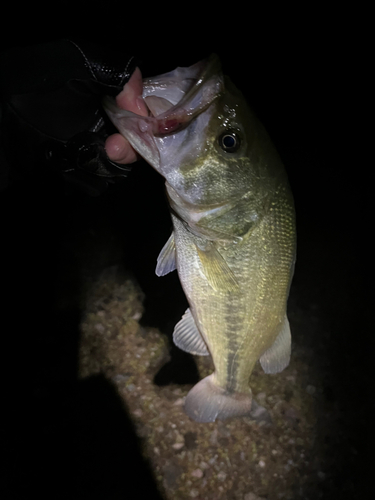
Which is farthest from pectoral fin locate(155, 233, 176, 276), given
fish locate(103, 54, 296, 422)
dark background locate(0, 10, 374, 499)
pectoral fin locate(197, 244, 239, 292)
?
dark background locate(0, 10, 374, 499)

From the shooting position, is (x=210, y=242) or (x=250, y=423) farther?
(x=250, y=423)

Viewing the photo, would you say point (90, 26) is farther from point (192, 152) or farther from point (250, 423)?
point (250, 423)

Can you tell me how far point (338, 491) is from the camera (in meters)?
2.31

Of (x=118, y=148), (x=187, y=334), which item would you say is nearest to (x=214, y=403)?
(x=187, y=334)

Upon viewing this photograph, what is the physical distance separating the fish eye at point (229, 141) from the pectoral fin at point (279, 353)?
90 centimetres

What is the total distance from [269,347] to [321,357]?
4.50 feet

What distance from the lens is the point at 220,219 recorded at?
4.42 feet

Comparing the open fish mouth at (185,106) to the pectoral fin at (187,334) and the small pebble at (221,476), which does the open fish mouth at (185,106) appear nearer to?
the pectoral fin at (187,334)

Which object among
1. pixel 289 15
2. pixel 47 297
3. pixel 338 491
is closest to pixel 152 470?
pixel 338 491

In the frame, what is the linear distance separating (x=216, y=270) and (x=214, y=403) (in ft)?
2.48

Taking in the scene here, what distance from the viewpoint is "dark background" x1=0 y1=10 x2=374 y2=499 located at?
2.31 meters

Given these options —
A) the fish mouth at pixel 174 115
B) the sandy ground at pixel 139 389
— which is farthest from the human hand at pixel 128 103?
the sandy ground at pixel 139 389

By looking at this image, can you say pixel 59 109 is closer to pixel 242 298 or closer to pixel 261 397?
pixel 242 298

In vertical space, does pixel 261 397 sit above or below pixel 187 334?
below
